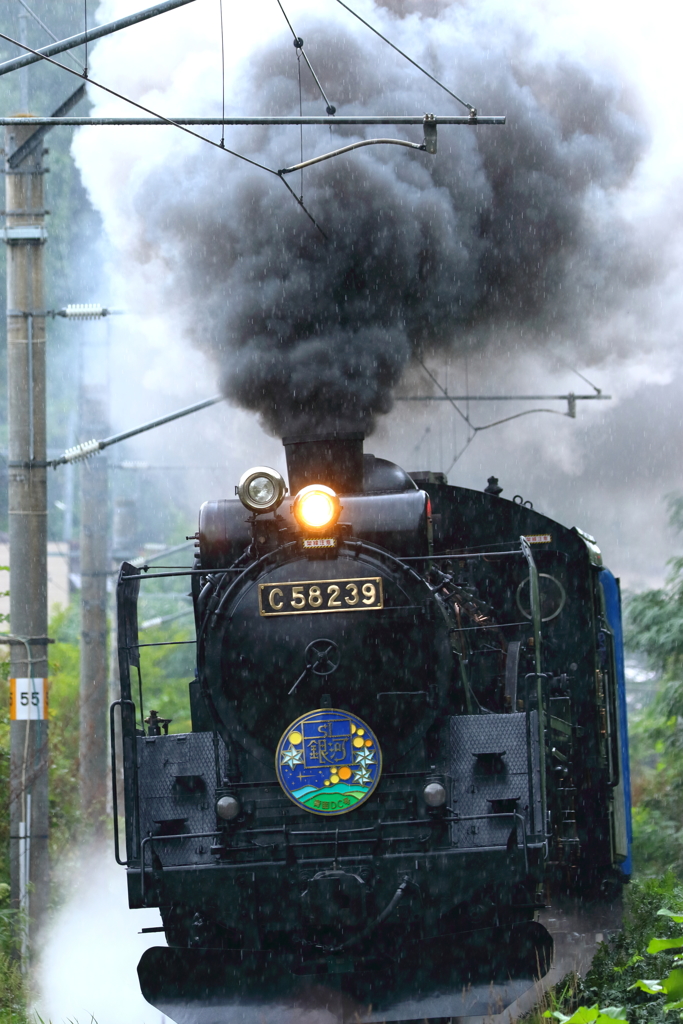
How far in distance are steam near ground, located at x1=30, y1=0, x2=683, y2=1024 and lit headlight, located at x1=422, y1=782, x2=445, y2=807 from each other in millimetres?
2753

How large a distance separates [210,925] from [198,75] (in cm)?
598

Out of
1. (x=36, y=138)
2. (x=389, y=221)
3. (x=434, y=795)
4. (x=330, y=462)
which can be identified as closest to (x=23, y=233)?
(x=36, y=138)

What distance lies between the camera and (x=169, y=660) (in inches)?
1178

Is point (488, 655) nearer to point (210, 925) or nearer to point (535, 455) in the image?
point (210, 925)

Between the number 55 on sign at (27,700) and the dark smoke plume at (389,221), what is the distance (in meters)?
2.77

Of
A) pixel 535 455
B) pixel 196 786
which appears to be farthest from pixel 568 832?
pixel 535 455

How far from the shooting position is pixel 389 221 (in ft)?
26.8

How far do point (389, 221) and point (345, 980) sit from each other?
4.74 meters

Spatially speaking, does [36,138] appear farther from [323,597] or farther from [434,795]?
[434,795]

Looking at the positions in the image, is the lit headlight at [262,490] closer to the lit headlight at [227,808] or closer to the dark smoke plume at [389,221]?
the lit headlight at [227,808]

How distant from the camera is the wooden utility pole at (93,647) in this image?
597 inches

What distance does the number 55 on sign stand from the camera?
911 cm

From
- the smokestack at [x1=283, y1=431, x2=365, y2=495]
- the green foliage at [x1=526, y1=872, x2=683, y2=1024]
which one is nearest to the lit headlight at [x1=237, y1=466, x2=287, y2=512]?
the smokestack at [x1=283, y1=431, x2=365, y2=495]

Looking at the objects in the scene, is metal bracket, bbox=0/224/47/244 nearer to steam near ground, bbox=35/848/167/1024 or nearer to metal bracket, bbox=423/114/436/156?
metal bracket, bbox=423/114/436/156
